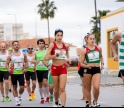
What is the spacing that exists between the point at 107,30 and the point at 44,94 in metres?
28.1

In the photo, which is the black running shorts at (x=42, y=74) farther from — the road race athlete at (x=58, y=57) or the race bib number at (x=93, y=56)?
the race bib number at (x=93, y=56)

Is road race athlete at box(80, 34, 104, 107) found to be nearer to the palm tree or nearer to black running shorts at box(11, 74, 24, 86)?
black running shorts at box(11, 74, 24, 86)

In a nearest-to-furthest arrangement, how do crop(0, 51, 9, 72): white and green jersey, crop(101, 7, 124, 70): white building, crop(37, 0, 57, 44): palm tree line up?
crop(0, 51, 9, 72): white and green jersey, crop(101, 7, 124, 70): white building, crop(37, 0, 57, 44): palm tree

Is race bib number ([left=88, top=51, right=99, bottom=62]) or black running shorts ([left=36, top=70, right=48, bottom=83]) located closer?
race bib number ([left=88, top=51, right=99, bottom=62])

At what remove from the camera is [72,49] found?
10925 centimetres

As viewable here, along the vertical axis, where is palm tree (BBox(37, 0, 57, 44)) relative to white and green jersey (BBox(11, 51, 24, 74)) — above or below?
above

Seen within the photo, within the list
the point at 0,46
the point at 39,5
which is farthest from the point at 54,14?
the point at 0,46

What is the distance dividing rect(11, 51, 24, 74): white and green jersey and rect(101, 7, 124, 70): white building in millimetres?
24554

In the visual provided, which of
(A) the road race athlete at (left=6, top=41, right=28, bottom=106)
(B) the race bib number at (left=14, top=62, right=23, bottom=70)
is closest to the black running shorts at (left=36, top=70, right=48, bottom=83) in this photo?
(A) the road race athlete at (left=6, top=41, right=28, bottom=106)

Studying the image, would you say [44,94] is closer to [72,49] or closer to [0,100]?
[0,100]

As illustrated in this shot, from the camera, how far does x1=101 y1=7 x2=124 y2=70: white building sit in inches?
1453

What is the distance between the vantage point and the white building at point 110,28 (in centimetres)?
3690

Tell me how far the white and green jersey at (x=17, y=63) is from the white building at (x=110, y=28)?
24.6 m

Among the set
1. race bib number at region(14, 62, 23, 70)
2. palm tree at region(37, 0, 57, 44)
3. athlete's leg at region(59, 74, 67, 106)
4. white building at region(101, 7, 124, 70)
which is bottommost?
athlete's leg at region(59, 74, 67, 106)
